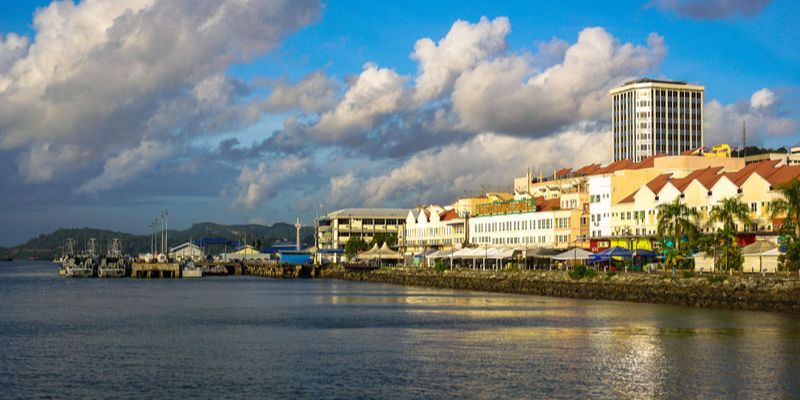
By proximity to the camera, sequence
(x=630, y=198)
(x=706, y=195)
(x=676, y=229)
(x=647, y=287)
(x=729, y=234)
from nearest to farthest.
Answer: (x=647, y=287), (x=729, y=234), (x=676, y=229), (x=706, y=195), (x=630, y=198)

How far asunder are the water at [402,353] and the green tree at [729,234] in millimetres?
14531

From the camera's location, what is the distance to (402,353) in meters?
51.2

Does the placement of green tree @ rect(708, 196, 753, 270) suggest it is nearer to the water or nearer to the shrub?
the shrub

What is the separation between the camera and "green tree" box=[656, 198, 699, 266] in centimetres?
10050

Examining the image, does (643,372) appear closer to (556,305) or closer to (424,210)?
(556,305)

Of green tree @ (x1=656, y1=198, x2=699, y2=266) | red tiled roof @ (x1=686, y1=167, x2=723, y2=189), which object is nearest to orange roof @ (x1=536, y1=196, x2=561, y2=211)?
red tiled roof @ (x1=686, y1=167, x2=723, y2=189)

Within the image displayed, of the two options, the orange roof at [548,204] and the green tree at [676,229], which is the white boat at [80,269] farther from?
the green tree at [676,229]

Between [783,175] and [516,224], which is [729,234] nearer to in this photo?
[783,175]

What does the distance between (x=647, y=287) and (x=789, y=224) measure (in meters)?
13.5

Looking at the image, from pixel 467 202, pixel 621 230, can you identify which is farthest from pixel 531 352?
pixel 467 202

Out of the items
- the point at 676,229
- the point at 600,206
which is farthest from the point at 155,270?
the point at 676,229

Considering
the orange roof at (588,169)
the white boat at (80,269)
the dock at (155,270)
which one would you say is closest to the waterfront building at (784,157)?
the orange roof at (588,169)

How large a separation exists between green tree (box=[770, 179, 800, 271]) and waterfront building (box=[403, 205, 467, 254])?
8036 cm

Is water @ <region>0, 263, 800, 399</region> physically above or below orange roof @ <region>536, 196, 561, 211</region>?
below
